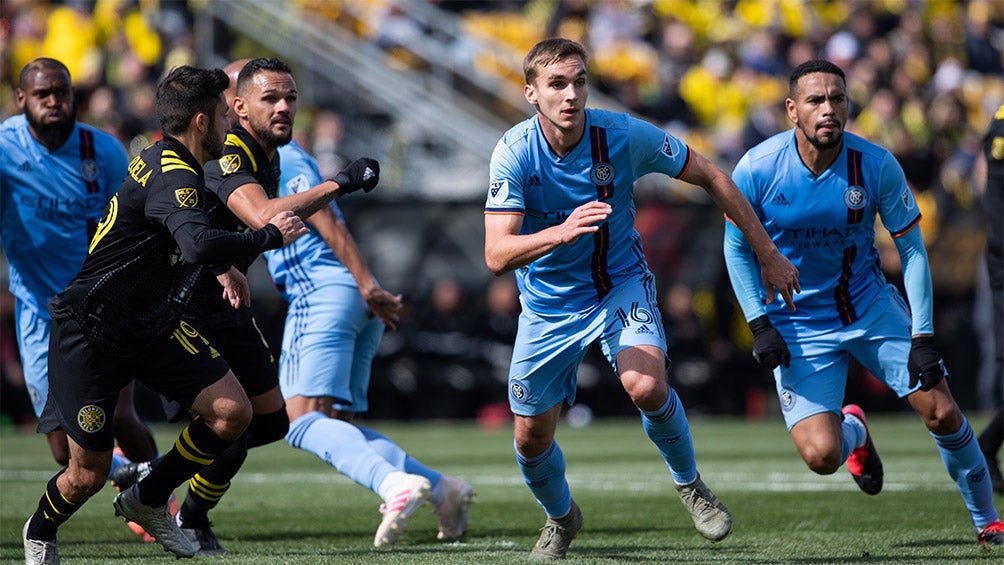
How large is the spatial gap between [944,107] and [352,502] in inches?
570

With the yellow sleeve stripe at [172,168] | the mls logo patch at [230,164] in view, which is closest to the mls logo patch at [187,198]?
the yellow sleeve stripe at [172,168]

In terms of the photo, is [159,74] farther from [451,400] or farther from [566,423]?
[566,423]

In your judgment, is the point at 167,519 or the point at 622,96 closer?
the point at 167,519

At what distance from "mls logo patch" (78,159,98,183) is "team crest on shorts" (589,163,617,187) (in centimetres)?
326

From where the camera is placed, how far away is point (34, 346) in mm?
8367

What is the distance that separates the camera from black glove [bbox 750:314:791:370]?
288 inches

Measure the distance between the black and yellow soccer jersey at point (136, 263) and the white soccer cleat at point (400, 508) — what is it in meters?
1.42

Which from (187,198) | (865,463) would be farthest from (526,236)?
(865,463)

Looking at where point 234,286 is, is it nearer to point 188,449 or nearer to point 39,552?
point 188,449

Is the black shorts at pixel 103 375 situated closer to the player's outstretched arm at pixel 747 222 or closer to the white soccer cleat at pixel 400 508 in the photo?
the white soccer cleat at pixel 400 508

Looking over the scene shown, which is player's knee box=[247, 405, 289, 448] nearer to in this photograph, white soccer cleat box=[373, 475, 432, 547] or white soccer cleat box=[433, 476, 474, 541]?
white soccer cleat box=[373, 475, 432, 547]

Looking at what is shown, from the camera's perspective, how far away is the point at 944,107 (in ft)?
70.7

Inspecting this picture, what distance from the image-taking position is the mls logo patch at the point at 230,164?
711 cm

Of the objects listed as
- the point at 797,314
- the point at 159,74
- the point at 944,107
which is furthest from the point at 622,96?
the point at 797,314
